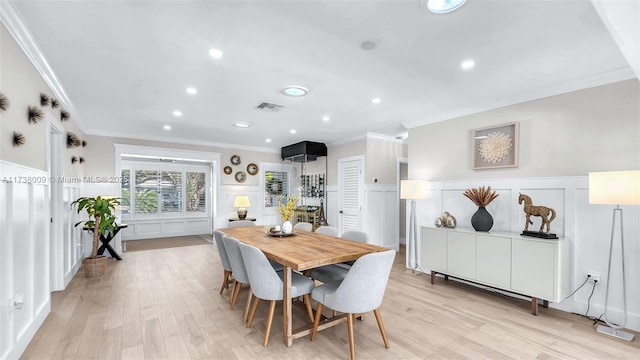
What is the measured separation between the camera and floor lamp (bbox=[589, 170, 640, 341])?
8.11 feet

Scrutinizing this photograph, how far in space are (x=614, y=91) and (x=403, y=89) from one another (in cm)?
204

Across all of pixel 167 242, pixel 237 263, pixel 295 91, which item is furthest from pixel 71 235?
pixel 295 91

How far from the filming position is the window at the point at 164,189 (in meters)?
7.76

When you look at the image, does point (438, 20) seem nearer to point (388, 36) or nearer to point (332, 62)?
point (388, 36)

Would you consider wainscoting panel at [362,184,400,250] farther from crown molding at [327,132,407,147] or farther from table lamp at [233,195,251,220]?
table lamp at [233,195,251,220]

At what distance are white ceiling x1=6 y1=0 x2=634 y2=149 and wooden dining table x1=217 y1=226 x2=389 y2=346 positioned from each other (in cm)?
171

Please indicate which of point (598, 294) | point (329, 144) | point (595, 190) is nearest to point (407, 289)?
point (598, 294)

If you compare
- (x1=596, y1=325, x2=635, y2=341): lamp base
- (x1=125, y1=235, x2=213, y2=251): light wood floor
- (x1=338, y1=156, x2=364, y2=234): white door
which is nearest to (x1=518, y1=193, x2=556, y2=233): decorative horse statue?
(x1=596, y1=325, x2=635, y2=341): lamp base

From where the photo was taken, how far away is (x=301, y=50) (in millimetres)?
2445

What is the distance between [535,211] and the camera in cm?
322

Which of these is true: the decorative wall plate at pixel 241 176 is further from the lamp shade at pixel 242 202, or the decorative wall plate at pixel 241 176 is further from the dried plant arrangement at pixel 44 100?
the dried plant arrangement at pixel 44 100

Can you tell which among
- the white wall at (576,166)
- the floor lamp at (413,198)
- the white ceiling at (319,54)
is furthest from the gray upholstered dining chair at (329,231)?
the white wall at (576,166)

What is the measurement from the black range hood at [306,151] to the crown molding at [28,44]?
13.7ft

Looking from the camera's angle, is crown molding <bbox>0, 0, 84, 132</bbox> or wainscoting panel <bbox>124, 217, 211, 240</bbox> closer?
crown molding <bbox>0, 0, 84, 132</bbox>
